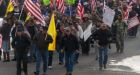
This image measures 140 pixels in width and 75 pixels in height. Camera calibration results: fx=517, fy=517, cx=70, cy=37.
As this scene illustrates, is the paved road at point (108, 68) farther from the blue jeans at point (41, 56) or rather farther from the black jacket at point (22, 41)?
the black jacket at point (22, 41)

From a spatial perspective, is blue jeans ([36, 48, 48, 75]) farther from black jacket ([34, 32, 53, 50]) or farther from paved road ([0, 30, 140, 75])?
paved road ([0, 30, 140, 75])

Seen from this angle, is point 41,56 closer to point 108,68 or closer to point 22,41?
point 22,41

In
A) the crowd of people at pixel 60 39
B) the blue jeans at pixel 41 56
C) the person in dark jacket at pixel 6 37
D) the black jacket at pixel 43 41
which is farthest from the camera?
the person in dark jacket at pixel 6 37

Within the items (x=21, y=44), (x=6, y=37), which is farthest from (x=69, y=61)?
(x=6, y=37)

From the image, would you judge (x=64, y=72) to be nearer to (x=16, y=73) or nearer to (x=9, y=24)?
(x=16, y=73)

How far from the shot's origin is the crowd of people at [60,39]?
56.3 feet

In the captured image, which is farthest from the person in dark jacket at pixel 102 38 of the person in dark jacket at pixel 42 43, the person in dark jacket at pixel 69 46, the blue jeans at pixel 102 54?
the person in dark jacket at pixel 42 43

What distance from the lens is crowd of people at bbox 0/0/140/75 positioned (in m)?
17.2

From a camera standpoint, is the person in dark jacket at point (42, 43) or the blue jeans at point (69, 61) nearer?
the person in dark jacket at point (42, 43)

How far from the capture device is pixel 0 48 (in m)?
21.2

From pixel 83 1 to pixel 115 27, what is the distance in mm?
7447

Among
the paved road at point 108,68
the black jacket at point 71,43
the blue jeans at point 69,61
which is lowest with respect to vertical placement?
the paved road at point 108,68

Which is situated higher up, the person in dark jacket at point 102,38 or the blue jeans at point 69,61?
the person in dark jacket at point 102,38

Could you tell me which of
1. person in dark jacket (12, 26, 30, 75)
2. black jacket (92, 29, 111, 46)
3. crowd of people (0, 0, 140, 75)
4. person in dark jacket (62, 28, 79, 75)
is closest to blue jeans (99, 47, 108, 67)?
crowd of people (0, 0, 140, 75)
